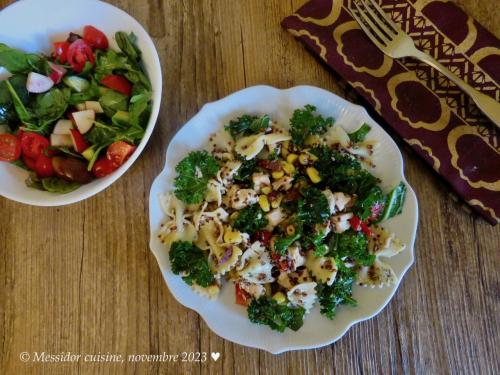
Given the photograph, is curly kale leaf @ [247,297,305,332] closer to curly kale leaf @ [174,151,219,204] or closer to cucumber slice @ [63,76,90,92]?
curly kale leaf @ [174,151,219,204]

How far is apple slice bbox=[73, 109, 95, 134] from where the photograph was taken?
1.49 meters

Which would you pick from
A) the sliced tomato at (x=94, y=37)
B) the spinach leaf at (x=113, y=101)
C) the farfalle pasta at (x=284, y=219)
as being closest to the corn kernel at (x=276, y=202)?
the farfalle pasta at (x=284, y=219)

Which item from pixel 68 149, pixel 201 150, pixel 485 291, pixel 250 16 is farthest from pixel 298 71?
pixel 485 291

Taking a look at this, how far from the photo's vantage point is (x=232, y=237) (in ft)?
4.71

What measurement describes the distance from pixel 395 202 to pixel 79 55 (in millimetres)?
1179

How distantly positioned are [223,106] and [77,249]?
29.8 inches

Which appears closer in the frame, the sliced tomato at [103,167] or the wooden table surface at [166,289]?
the sliced tomato at [103,167]

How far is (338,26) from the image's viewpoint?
1660 mm

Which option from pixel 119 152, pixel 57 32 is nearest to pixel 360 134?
pixel 119 152

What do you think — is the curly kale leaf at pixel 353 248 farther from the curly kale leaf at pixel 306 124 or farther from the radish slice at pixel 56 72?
the radish slice at pixel 56 72

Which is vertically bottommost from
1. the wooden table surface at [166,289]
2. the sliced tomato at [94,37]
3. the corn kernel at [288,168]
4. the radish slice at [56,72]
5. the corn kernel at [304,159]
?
the wooden table surface at [166,289]

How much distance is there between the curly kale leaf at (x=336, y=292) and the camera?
1416 mm

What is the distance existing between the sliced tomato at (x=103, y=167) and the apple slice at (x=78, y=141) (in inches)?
3.1

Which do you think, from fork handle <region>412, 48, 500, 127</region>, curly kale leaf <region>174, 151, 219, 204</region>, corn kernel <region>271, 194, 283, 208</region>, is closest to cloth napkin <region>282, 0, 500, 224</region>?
fork handle <region>412, 48, 500, 127</region>
